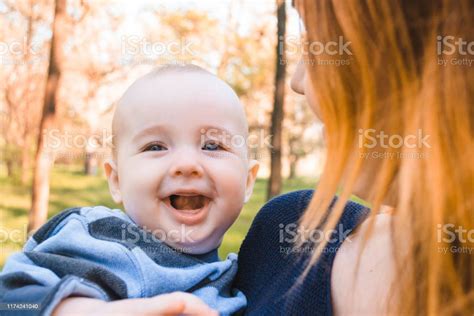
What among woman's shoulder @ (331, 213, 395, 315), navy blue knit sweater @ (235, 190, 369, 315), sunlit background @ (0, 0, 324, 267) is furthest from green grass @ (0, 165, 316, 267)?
woman's shoulder @ (331, 213, 395, 315)

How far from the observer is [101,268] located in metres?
1.23

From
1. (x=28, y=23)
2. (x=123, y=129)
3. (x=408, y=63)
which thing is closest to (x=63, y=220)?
(x=123, y=129)

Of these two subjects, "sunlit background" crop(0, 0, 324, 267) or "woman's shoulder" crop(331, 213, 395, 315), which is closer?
"woman's shoulder" crop(331, 213, 395, 315)

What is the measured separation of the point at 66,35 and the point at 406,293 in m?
5.31

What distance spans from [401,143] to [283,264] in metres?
Result: 0.48

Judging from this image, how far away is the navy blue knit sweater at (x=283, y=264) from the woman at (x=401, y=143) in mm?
18

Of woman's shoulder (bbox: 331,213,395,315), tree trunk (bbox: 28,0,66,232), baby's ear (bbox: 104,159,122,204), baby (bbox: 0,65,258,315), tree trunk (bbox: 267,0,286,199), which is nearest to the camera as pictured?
woman's shoulder (bbox: 331,213,395,315)

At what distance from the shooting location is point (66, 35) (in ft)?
18.9

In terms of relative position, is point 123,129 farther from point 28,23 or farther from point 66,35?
point 28,23

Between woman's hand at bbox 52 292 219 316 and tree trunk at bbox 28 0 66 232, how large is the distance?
4.88m

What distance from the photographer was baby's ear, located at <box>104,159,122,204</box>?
163 centimetres

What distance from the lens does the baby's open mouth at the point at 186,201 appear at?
4.85ft

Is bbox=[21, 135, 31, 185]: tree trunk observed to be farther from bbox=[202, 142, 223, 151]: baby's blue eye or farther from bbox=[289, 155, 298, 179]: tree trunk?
bbox=[202, 142, 223, 151]: baby's blue eye

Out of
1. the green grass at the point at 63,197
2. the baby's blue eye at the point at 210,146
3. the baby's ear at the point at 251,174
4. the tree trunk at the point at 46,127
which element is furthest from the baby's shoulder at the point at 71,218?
the green grass at the point at 63,197
